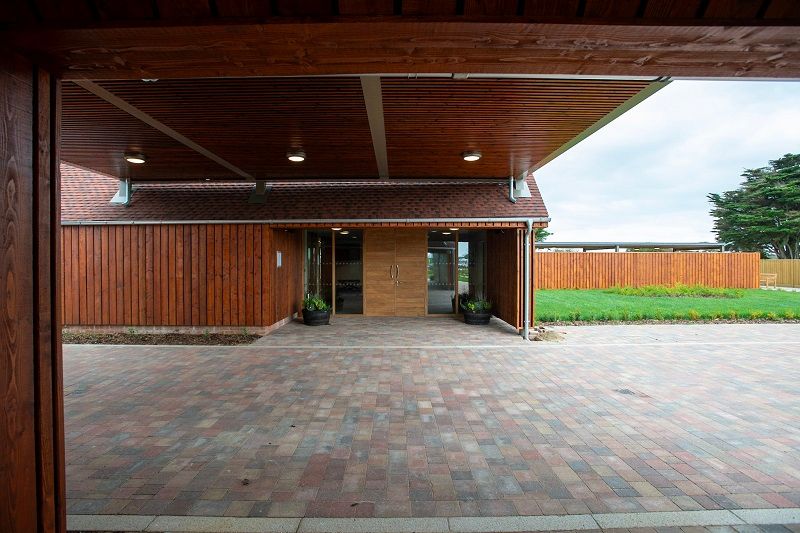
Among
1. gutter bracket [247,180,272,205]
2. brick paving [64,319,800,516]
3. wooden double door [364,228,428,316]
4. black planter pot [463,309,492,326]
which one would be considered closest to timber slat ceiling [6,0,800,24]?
brick paving [64,319,800,516]

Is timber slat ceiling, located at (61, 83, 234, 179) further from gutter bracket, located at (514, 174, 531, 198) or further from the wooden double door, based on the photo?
gutter bracket, located at (514, 174, 531, 198)

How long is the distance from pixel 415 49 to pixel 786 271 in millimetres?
34821

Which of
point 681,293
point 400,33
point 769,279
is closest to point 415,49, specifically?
point 400,33

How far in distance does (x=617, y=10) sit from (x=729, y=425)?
434 centimetres

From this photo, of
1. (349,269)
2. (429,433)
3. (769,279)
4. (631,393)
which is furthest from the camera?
(769,279)

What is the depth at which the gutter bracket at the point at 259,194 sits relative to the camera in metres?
9.25

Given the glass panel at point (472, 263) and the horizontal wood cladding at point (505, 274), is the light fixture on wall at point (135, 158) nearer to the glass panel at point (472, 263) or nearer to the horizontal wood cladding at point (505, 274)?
the horizontal wood cladding at point (505, 274)

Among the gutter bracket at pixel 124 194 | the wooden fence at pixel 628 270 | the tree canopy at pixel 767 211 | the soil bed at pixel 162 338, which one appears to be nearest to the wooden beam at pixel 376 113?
the soil bed at pixel 162 338

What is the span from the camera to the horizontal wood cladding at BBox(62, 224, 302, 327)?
29.1 feet

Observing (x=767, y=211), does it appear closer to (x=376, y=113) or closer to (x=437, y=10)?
(x=376, y=113)

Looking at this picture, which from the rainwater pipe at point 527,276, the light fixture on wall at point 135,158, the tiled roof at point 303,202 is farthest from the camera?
the tiled roof at point 303,202

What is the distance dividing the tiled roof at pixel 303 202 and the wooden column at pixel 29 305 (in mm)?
6845

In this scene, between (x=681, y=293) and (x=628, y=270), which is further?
(x=628, y=270)

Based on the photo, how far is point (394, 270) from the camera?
38.3ft
